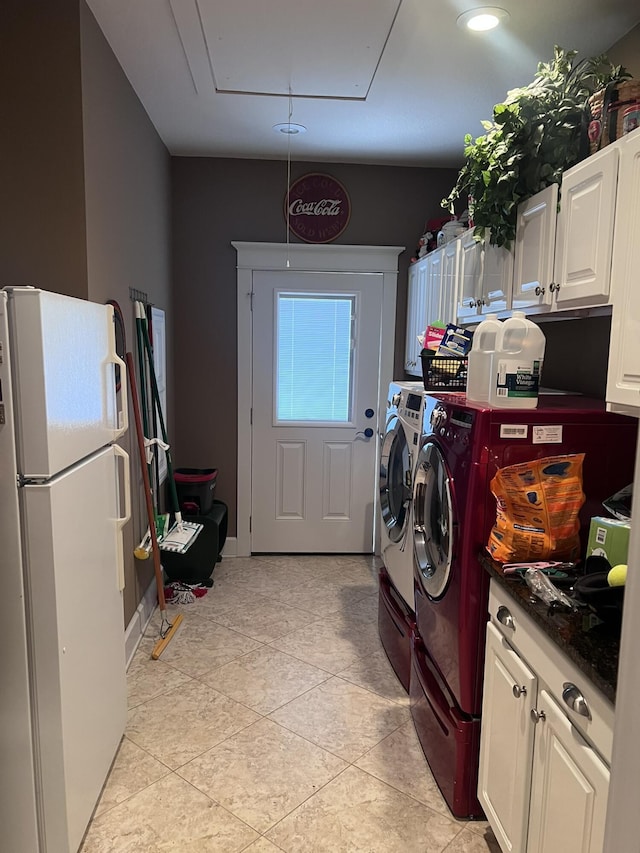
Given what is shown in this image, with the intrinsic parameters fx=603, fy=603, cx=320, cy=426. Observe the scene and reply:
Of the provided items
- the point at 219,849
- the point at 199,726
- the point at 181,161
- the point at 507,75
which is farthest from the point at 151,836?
the point at 181,161

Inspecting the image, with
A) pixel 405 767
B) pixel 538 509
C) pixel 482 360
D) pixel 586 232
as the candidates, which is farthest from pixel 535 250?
pixel 405 767

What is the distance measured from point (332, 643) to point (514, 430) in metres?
1.79

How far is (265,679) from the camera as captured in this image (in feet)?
9.10


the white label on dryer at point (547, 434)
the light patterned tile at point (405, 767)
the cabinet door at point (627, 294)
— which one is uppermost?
the cabinet door at point (627, 294)

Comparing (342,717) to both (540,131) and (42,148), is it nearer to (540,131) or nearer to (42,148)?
(540,131)

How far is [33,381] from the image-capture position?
1473 mm

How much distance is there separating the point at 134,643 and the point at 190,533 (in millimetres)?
655

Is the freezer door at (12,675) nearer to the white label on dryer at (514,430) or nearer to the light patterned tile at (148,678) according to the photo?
the light patterned tile at (148,678)

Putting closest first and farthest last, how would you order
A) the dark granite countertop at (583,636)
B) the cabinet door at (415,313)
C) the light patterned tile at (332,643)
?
the dark granite countertop at (583,636)
the light patterned tile at (332,643)
the cabinet door at (415,313)

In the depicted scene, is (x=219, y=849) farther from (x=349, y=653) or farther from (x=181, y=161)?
(x=181, y=161)

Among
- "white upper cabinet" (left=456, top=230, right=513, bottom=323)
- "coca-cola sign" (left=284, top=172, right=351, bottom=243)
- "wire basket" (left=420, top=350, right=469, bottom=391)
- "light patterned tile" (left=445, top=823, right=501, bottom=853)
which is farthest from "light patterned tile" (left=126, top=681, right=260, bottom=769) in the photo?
"coca-cola sign" (left=284, top=172, right=351, bottom=243)

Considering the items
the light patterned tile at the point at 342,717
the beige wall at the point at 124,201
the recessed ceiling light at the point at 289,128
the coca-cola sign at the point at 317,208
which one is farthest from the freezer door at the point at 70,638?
the coca-cola sign at the point at 317,208

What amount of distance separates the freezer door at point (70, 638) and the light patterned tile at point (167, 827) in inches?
4.2

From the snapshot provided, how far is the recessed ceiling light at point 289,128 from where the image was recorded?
11.1ft
